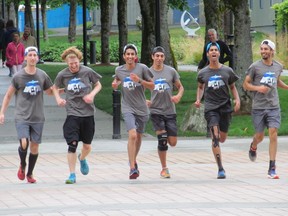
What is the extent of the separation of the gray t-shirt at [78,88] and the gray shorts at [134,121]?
2.05ft

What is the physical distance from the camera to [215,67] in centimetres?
1420

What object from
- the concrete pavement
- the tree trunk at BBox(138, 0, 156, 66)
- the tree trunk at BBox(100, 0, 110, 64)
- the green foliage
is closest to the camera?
the concrete pavement

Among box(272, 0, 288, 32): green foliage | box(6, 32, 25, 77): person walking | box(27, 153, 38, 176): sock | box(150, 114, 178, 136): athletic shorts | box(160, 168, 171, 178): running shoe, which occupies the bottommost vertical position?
box(160, 168, 171, 178): running shoe

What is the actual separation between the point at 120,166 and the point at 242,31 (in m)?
7.94

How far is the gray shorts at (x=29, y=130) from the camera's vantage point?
43.9ft

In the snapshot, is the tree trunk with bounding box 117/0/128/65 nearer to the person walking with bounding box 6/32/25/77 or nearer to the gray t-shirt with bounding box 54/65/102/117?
the person walking with bounding box 6/32/25/77

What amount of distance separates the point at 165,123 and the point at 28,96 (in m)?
2.07

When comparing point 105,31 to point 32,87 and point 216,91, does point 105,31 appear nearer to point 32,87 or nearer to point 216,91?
point 216,91

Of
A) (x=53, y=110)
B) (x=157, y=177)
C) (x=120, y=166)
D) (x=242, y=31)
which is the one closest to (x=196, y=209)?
(x=157, y=177)

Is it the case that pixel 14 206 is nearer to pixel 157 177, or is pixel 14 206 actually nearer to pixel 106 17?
pixel 157 177

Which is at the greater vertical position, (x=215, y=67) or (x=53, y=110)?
(x=215, y=67)

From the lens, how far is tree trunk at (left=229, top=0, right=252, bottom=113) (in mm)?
22359

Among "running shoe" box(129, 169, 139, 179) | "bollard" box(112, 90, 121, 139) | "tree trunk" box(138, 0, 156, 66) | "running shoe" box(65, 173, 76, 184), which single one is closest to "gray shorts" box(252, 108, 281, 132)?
"running shoe" box(129, 169, 139, 179)

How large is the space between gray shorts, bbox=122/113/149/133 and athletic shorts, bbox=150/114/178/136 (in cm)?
19
